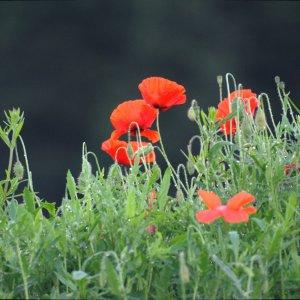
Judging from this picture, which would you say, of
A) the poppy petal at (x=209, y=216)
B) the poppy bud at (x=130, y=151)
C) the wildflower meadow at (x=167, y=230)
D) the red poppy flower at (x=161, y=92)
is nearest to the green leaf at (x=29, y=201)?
the wildflower meadow at (x=167, y=230)

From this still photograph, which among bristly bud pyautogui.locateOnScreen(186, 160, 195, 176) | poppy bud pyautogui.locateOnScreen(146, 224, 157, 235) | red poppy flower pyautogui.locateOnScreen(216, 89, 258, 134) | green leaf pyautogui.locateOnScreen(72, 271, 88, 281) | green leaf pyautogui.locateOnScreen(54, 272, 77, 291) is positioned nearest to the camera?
green leaf pyautogui.locateOnScreen(72, 271, 88, 281)

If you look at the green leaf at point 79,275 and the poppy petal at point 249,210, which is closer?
the green leaf at point 79,275

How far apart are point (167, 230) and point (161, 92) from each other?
308mm

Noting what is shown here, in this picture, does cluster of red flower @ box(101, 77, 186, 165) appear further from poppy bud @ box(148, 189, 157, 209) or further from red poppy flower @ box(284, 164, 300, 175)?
red poppy flower @ box(284, 164, 300, 175)

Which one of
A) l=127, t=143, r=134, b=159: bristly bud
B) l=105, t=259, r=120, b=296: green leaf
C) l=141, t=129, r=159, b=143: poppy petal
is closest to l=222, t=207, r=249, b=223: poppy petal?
l=105, t=259, r=120, b=296: green leaf


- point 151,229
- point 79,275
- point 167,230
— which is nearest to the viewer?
point 79,275

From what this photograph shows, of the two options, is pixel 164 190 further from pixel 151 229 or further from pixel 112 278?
pixel 112 278

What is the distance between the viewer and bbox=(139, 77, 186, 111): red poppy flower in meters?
1.92

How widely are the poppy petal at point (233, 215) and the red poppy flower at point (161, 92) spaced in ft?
1.66

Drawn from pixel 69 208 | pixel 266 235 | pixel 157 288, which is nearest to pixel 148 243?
pixel 157 288

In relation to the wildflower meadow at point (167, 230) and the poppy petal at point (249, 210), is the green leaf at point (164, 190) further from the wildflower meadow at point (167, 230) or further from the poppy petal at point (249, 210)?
the poppy petal at point (249, 210)

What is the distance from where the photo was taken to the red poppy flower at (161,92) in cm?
192

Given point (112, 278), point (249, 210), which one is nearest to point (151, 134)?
point (249, 210)

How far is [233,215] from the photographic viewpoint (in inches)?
56.9
